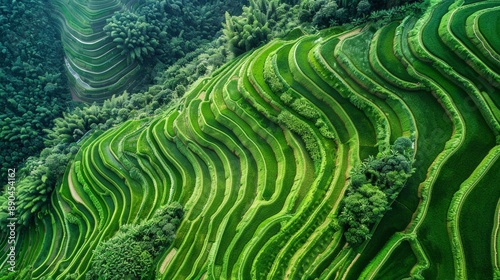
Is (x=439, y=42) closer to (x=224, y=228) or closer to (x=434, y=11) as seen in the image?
(x=434, y=11)

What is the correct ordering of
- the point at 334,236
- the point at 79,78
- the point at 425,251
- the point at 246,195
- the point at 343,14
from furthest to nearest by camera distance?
the point at 79,78, the point at 343,14, the point at 246,195, the point at 334,236, the point at 425,251

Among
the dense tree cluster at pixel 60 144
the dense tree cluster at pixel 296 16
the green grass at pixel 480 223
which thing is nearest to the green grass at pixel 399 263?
the green grass at pixel 480 223

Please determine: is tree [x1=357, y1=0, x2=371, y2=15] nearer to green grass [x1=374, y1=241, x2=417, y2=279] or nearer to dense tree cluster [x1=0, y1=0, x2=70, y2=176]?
green grass [x1=374, y1=241, x2=417, y2=279]

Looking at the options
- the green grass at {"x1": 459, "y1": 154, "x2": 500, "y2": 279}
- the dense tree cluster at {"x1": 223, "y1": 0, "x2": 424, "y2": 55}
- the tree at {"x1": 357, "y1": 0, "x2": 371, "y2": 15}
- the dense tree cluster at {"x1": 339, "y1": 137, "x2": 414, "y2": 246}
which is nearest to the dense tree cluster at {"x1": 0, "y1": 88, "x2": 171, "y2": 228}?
the dense tree cluster at {"x1": 223, "y1": 0, "x2": 424, "y2": 55}

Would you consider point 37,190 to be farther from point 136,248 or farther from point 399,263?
point 399,263

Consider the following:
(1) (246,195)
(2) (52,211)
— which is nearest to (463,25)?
(1) (246,195)

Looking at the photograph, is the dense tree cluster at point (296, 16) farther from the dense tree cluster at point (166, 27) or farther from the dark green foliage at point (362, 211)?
the dark green foliage at point (362, 211)

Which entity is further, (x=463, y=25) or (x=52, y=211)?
(x=52, y=211)
